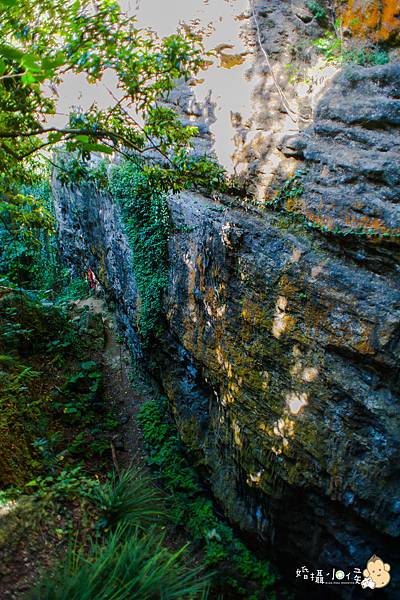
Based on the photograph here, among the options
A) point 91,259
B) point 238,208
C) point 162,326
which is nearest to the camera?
point 238,208

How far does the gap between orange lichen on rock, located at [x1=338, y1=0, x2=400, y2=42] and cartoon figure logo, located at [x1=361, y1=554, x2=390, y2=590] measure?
6606 mm

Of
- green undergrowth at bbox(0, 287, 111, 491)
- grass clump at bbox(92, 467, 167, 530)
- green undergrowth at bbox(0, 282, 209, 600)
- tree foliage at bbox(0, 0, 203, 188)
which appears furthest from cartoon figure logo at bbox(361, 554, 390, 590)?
tree foliage at bbox(0, 0, 203, 188)

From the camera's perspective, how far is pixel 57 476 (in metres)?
4.39

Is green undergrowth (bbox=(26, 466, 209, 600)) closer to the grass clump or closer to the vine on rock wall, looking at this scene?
the grass clump

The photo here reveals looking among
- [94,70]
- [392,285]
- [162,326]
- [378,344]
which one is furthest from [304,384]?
[94,70]

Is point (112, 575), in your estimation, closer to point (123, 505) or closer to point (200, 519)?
point (123, 505)

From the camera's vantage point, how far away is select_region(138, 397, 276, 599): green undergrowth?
15.1 feet

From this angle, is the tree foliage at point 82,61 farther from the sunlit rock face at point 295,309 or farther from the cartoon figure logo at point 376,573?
the cartoon figure logo at point 376,573

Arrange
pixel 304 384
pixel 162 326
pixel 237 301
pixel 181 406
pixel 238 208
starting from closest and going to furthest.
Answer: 1. pixel 304 384
2. pixel 237 301
3. pixel 238 208
4. pixel 181 406
5. pixel 162 326

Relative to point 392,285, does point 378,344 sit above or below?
below

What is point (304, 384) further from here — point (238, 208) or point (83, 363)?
point (83, 363)

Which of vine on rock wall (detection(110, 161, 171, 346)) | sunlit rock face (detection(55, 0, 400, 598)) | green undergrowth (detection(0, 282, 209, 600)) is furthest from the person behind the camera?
vine on rock wall (detection(110, 161, 171, 346))

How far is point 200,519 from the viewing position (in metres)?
5.30

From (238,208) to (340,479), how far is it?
3.69 metres
